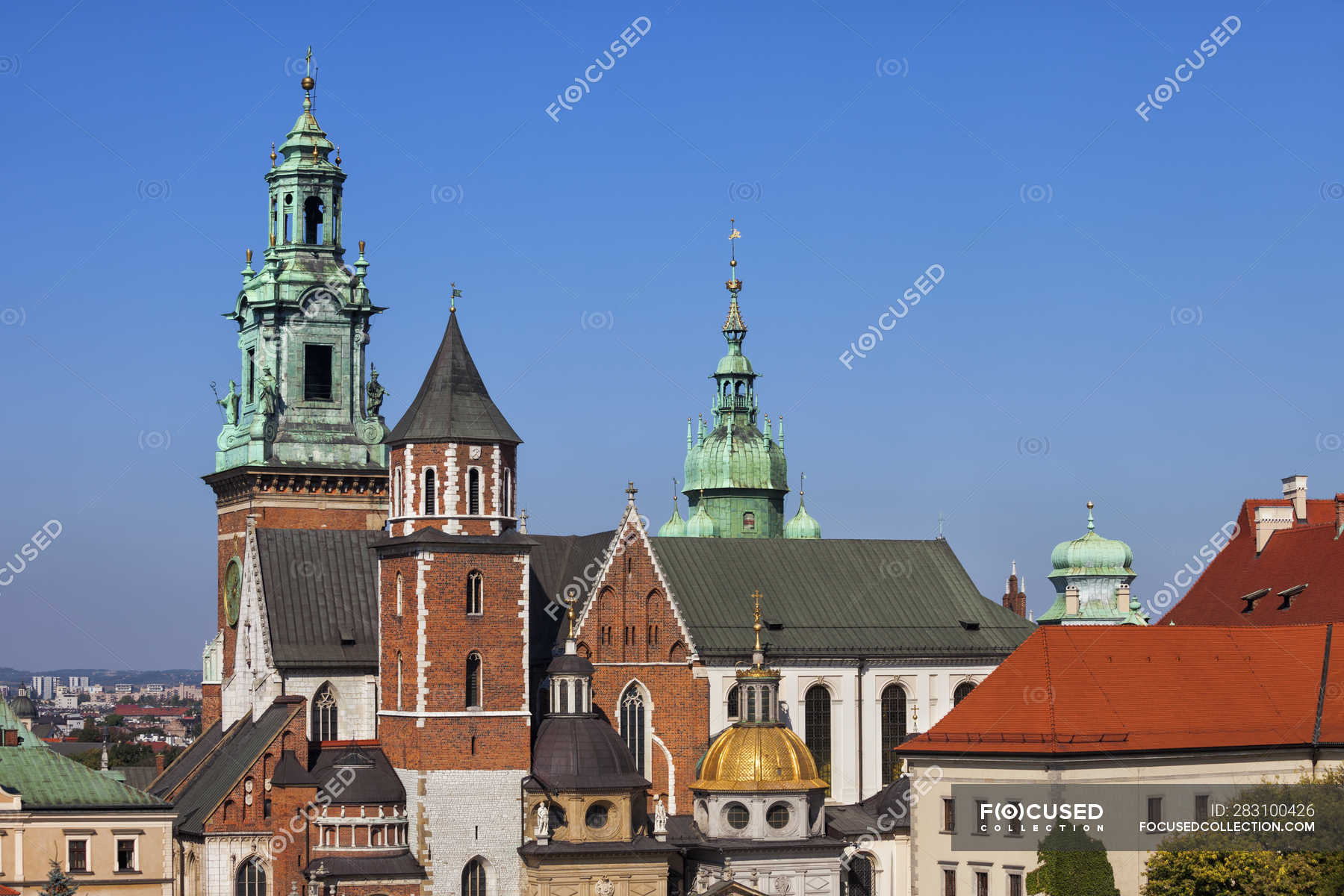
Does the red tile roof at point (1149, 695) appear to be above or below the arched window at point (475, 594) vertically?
below

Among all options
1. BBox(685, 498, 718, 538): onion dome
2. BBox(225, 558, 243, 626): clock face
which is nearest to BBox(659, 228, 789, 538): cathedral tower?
BBox(685, 498, 718, 538): onion dome

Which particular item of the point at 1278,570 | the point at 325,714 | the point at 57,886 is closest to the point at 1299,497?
the point at 1278,570

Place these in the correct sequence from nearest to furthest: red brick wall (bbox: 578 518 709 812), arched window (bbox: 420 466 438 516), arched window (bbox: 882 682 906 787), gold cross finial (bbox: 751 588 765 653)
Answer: arched window (bbox: 420 466 438 516) → gold cross finial (bbox: 751 588 765 653) → red brick wall (bbox: 578 518 709 812) → arched window (bbox: 882 682 906 787)

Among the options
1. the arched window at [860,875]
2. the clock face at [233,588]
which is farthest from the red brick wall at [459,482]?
the arched window at [860,875]

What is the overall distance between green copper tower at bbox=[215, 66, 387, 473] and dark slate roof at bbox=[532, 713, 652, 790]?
72.5 ft

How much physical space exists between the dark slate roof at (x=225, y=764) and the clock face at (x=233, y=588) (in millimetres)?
8981

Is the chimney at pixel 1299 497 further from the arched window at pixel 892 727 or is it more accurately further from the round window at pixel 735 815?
the round window at pixel 735 815

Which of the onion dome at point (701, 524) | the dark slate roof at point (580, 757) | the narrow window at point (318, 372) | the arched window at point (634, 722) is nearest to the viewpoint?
the dark slate roof at point (580, 757)

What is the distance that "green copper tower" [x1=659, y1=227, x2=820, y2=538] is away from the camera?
395ft

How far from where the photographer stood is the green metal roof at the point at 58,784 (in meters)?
83.7

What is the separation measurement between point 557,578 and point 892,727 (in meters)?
15.5

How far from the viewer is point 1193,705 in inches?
3223

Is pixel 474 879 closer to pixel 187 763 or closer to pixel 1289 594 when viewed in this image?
pixel 187 763

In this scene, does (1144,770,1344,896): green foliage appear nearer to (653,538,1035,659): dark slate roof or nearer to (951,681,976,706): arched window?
(951,681,976,706): arched window
